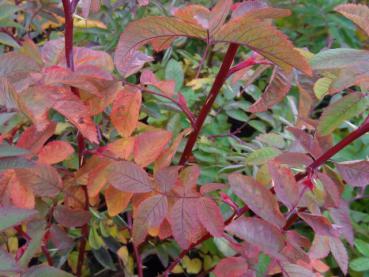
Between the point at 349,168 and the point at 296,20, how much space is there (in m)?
1.05

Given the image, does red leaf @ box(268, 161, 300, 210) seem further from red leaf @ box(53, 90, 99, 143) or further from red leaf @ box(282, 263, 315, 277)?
red leaf @ box(53, 90, 99, 143)

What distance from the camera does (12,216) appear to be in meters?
0.56

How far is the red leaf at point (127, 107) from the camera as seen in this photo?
0.71 m

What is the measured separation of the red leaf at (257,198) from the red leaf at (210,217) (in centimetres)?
6

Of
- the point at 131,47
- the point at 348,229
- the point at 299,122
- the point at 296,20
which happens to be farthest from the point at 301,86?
the point at 296,20

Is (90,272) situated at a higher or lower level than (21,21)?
lower

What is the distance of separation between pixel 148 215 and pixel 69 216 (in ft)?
0.56

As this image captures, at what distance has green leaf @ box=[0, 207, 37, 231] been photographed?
0.56 meters

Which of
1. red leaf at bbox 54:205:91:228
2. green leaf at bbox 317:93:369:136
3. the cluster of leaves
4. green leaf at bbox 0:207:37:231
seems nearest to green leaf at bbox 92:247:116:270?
the cluster of leaves

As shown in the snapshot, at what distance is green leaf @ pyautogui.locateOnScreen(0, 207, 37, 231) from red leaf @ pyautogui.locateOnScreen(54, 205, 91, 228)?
19 centimetres

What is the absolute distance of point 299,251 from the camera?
0.64 meters

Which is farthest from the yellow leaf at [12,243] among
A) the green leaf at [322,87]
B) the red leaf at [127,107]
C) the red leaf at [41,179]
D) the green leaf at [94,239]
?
the green leaf at [322,87]

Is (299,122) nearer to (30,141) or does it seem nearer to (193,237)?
(193,237)

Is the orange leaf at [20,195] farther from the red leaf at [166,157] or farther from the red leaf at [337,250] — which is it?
the red leaf at [337,250]
